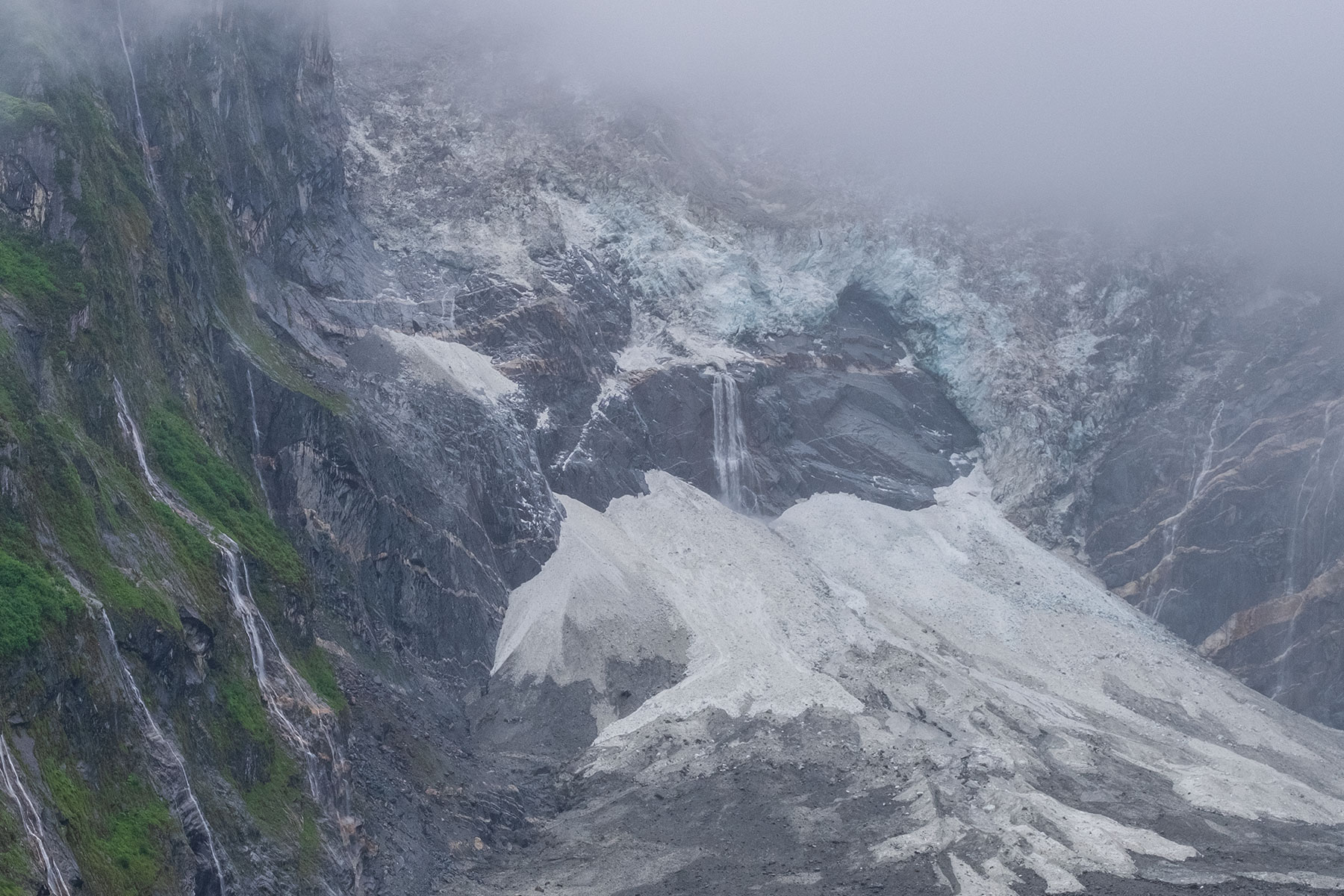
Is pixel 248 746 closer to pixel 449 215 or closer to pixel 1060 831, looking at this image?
pixel 1060 831

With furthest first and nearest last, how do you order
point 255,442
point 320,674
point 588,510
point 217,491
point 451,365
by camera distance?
point 588,510 < point 451,365 < point 255,442 < point 320,674 < point 217,491

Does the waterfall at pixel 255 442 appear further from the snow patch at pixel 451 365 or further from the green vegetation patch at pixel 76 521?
the green vegetation patch at pixel 76 521

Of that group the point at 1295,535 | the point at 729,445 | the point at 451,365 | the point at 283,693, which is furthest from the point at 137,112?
the point at 1295,535

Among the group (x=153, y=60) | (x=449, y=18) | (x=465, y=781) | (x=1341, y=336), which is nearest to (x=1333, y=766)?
(x=1341, y=336)

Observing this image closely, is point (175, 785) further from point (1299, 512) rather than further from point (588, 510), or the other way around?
point (1299, 512)

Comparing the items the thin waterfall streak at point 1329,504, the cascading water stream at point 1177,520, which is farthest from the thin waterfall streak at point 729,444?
the thin waterfall streak at point 1329,504

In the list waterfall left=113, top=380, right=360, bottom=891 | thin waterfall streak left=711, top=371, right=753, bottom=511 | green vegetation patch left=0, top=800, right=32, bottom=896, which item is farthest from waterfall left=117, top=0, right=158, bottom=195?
thin waterfall streak left=711, top=371, right=753, bottom=511

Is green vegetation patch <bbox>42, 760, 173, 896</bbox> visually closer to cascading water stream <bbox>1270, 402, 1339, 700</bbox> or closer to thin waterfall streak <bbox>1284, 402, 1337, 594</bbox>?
cascading water stream <bbox>1270, 402, 1339, 700</bbox>
